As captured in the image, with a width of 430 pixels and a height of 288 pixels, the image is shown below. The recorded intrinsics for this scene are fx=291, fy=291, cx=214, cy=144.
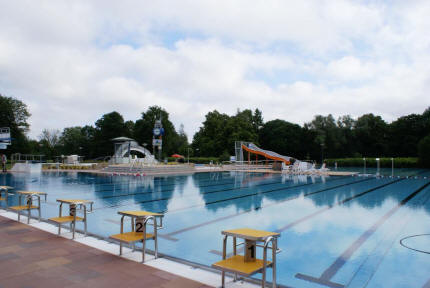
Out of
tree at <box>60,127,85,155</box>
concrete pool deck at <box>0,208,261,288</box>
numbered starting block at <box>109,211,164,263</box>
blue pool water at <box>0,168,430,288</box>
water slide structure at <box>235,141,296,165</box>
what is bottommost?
blue pool water at <box>0,168,430,288</box>

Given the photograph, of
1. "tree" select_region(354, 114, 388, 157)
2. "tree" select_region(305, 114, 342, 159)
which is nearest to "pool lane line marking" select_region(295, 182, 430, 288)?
"tree" select_region(305, 114, 342, 159)

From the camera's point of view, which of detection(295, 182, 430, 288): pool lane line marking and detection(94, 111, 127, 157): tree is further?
detection(94, 111, 127, 157): tree

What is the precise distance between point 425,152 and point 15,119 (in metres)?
52.8

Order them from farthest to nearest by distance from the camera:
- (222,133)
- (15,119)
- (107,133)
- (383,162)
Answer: (107,133)
(222,133)
(15,119)
(383,162)

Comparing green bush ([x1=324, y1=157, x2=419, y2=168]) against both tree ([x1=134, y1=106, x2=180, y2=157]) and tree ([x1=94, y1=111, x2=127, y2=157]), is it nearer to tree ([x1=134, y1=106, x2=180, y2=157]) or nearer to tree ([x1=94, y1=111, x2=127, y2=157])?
tree ([x1=134, y1=106, x2=180, y2=157])

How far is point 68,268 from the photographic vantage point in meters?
3.60

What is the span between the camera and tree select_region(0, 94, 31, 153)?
38.6m

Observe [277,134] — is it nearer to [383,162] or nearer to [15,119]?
[383,162]

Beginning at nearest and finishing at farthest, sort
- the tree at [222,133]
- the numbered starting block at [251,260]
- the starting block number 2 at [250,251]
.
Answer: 1. the numbered starting block at [251,260]
2. the starting block number 2 at [250,251]
3. the tree at [222,133]

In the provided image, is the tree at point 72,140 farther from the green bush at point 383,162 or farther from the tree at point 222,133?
the green bush at point 383,162

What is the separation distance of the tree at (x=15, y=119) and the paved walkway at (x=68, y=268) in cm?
4130

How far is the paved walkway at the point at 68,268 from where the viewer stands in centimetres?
318

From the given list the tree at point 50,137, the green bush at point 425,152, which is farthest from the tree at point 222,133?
the tree at point 50,137

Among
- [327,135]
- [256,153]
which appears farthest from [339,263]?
[327,135]
